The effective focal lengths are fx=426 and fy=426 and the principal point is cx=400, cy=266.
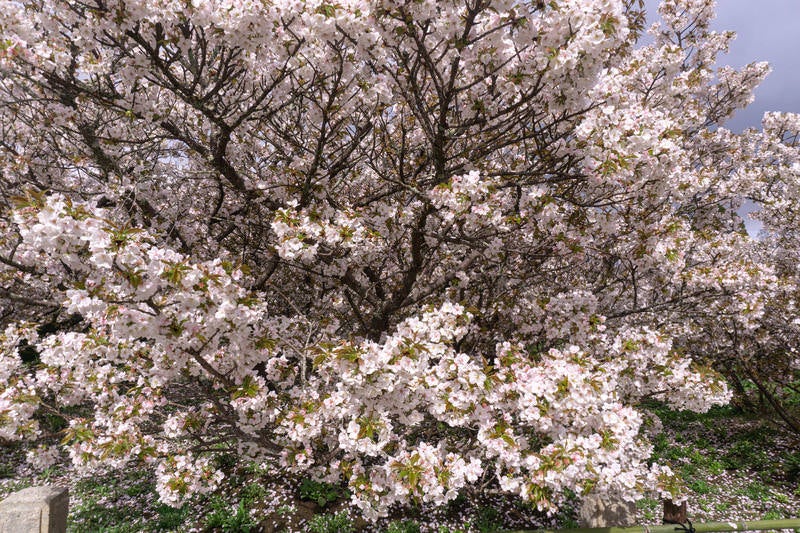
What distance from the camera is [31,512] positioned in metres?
2.88

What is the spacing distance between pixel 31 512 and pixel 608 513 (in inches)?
204

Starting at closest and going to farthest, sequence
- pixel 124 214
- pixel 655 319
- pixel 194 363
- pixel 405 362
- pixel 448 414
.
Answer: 1. pixel 405 362
2. pixel 448 414
3. pixel 194 363
4. pixel 124 214
5. pixel 655 319

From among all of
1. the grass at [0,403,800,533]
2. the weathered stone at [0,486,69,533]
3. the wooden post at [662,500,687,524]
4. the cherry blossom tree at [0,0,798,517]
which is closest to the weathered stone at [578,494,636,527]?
the grass at [0,403,800,533]

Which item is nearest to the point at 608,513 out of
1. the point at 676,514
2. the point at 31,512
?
the point at 676,514

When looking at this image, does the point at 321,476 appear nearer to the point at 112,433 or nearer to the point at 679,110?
the point at 112,433

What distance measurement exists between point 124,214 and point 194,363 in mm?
2116

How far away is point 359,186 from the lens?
21.2 ft

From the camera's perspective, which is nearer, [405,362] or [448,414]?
[405,362]

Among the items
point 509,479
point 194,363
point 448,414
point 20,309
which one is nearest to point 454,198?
point 448,414

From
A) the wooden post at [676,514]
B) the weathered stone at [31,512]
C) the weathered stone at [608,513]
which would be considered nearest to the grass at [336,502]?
the weathered stone at [608,513]

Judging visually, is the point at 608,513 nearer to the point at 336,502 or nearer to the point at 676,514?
the point at 676,514

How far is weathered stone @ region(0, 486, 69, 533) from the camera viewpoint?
9.29 ft

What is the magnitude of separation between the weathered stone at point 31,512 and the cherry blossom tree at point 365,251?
1.31 ft

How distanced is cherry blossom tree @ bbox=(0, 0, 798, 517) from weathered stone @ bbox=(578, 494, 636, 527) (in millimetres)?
1212
